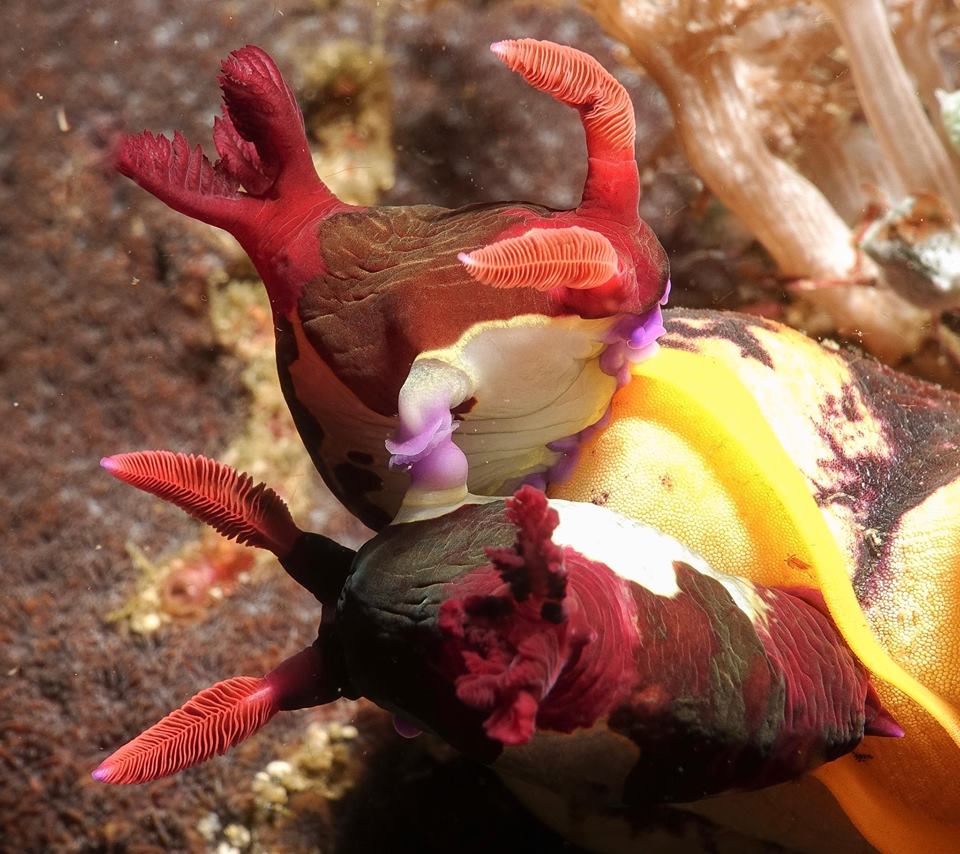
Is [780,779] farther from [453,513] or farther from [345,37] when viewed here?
[345,37]

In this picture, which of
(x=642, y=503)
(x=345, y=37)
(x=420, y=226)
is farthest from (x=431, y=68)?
(x=642, y=503)

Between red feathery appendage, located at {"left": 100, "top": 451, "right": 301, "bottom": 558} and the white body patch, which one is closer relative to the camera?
the white body patch

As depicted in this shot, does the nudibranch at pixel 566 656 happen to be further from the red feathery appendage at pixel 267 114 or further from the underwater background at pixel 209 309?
the underwater background at pixel 209 309

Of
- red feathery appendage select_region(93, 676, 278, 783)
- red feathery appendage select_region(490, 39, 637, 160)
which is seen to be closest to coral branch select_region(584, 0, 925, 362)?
red feathery appendage select_region(490, 39, 637, 160)

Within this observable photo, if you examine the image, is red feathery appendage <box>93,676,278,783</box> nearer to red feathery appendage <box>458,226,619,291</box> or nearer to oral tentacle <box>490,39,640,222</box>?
red feathery appendage <box>458,226,619,291</box>

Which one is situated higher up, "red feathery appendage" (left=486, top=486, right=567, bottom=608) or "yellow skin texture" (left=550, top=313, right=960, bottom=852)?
"red feathery appendage" (left=486, top=486, right=567, bottom=608)

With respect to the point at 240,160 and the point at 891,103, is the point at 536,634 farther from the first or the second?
the point at 891,103

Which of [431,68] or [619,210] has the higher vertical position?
[619,210]
